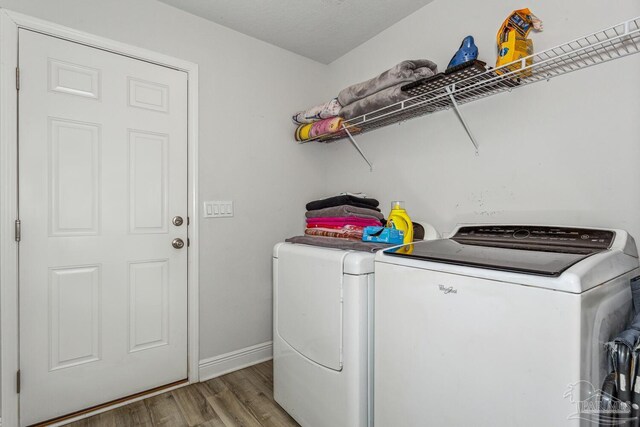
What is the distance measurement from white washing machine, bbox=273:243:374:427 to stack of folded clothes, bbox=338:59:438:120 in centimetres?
84

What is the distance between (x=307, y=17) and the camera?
1.98 metres

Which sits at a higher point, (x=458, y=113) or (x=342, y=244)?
(x=458, y=113)

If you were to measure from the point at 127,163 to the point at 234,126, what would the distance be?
27.4 inches

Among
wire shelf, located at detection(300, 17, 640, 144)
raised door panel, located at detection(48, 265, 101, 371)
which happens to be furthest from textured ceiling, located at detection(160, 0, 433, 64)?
raised door panel, located at detection(48, 265, 101, 371)

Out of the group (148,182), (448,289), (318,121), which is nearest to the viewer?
(448,289)

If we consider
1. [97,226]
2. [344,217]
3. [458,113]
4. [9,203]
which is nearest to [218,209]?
[97,226]

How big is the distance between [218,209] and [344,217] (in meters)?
0.88

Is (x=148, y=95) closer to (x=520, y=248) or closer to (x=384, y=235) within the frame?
(x=384, y=235)

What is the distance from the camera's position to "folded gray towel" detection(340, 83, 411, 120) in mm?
1609

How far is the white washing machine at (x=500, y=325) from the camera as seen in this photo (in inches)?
30.5

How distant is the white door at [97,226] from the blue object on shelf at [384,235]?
116 cm

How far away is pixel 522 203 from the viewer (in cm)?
146

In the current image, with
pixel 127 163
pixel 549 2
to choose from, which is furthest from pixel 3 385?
pixel 549 2

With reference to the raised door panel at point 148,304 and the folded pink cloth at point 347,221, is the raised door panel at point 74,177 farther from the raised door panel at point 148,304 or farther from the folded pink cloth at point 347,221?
the folded pink cloth at point 347,221
